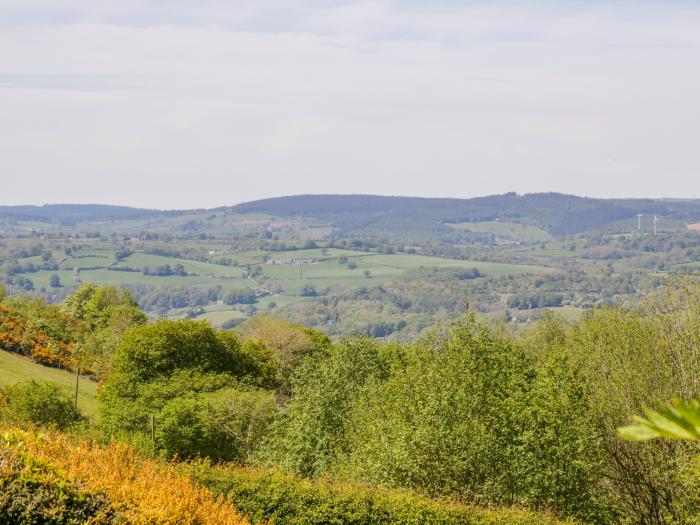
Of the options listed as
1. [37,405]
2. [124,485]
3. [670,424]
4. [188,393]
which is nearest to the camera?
[670,424]

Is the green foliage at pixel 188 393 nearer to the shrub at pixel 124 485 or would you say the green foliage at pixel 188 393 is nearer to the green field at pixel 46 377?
the green field at pixel 46 377

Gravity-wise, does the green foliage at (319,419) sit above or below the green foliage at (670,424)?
below

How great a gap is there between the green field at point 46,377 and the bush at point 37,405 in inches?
474

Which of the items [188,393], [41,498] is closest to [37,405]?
[188,393]

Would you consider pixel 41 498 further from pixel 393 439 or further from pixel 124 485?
pixel 393 439

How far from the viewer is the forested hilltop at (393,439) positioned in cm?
2167

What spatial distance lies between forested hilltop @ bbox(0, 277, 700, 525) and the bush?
0.10 meters

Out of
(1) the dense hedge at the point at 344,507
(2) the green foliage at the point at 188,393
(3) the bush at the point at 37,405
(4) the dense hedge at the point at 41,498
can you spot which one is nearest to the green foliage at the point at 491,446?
(1) the dense hedge at the point at 344,507

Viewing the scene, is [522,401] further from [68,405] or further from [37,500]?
[68,405]

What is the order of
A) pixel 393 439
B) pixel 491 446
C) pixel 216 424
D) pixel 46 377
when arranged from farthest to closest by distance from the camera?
1. pixel 46 377
2. pixel 216 424
3. pixel 393 439
4. pixel 491 446

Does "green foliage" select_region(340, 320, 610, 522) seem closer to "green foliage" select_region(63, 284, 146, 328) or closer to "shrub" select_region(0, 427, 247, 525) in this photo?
"shrub" select_region(0, 427, 247, 525)

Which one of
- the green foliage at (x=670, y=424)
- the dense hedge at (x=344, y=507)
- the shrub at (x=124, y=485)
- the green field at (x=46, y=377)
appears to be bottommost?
the green field at (x=46, y=377)

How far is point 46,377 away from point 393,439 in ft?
154

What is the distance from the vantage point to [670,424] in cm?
253
